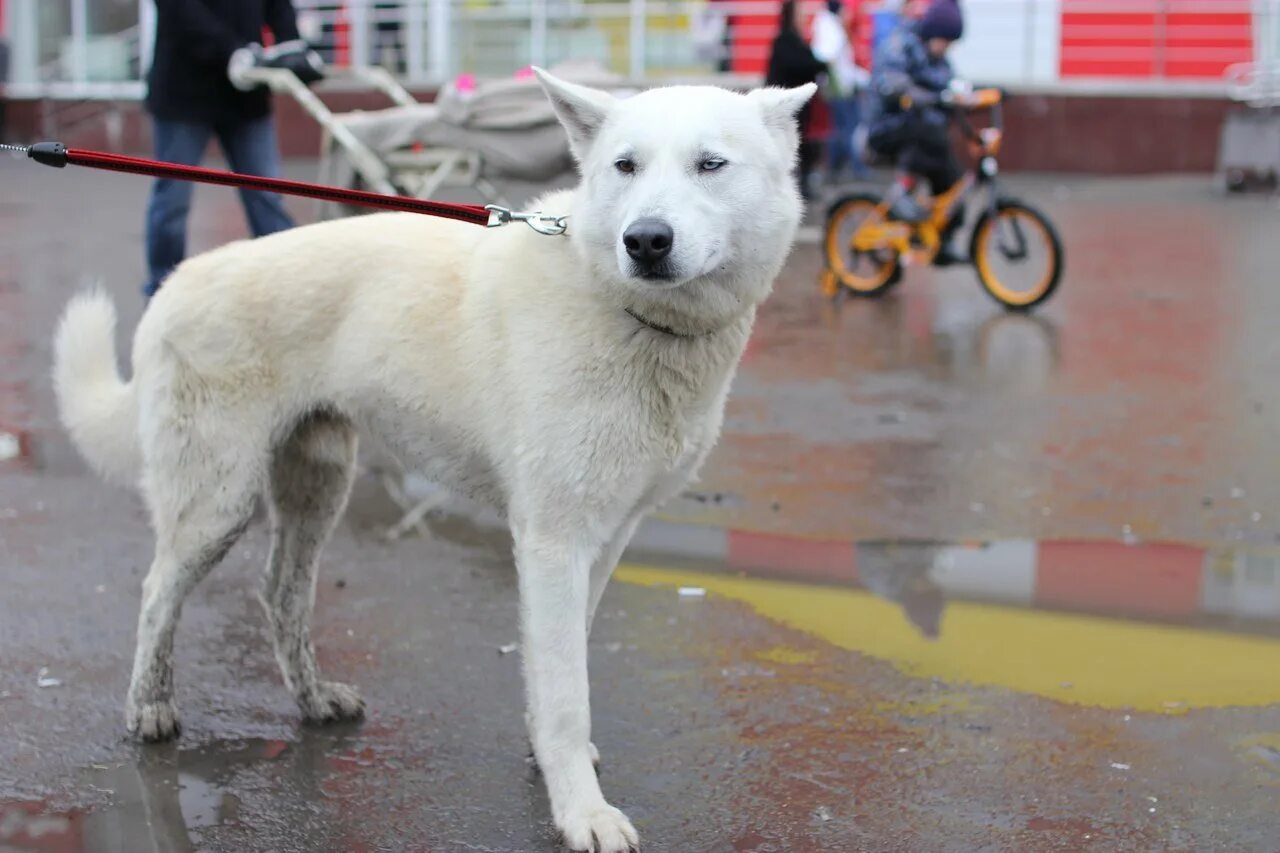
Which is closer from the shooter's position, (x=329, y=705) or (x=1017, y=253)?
(x=329, y=705)

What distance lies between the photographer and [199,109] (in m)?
7.52

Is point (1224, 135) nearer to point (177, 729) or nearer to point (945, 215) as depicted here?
point (945, 215)

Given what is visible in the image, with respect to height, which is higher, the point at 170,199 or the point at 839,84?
the point at 839,84

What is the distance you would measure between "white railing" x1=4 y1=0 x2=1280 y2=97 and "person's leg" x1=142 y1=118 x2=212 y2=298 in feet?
39.3

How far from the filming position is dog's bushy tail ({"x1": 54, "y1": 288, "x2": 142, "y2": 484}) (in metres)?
4.12

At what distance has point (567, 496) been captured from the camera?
339cm

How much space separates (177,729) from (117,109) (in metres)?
21.2

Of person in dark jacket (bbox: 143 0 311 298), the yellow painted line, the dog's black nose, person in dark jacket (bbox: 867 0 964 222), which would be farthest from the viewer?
person in dark jacket (bbox: 867 0 964 222)

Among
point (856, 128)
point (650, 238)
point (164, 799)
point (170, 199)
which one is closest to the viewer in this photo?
point (650, 238)

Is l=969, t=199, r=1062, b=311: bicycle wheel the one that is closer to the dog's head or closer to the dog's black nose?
the dog's head

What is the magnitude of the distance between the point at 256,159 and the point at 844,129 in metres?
11.5

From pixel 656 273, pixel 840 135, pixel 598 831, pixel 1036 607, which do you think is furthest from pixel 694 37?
pixel 598 831

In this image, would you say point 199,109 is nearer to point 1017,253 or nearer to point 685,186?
point 685,186

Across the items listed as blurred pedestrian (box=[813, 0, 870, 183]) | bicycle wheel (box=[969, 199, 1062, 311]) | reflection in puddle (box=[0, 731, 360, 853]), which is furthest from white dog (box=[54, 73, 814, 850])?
blurred pedestrian (box=[813, 0, 870, 183])
